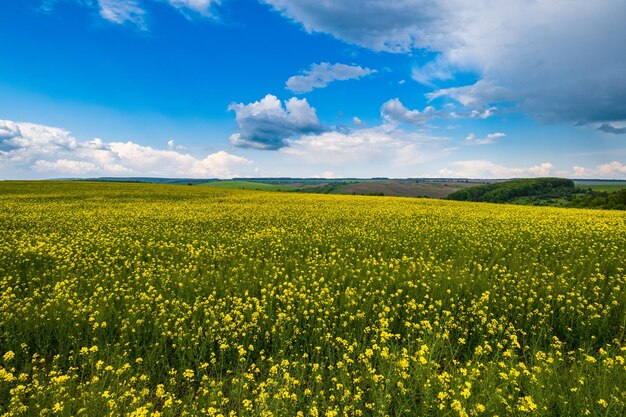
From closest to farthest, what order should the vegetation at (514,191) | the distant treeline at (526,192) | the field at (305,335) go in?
the field at (305,335) < the distant treeline at (526,192) < the vegetation at (514,191)

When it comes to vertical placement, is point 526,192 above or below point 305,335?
above

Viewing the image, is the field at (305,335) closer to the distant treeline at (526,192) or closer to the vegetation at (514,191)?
the distant treeline at (526,192)

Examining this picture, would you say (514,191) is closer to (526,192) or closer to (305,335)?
(526,192)

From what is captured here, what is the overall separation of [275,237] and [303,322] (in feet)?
23.6

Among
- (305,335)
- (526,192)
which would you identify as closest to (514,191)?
(526,192)

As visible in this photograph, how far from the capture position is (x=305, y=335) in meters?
5.59

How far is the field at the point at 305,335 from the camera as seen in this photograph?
386 centimetres

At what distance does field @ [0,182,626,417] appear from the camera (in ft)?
12.7

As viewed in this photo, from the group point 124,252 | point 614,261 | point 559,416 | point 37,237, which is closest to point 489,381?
point 559,416

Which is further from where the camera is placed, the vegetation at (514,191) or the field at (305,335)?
the vegetation at (514,191)

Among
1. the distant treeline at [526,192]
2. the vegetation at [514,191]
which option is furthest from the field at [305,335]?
the vegetation at [514,191]

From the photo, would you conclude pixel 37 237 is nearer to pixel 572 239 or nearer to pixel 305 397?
pixel 305 397

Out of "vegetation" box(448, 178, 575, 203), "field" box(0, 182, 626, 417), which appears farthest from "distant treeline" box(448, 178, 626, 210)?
"field" box(0, 182, 626, 417)

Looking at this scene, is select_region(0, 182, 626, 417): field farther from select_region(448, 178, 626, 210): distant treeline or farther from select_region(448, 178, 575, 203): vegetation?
select_region(448, 178, 575, 203): vegetation
